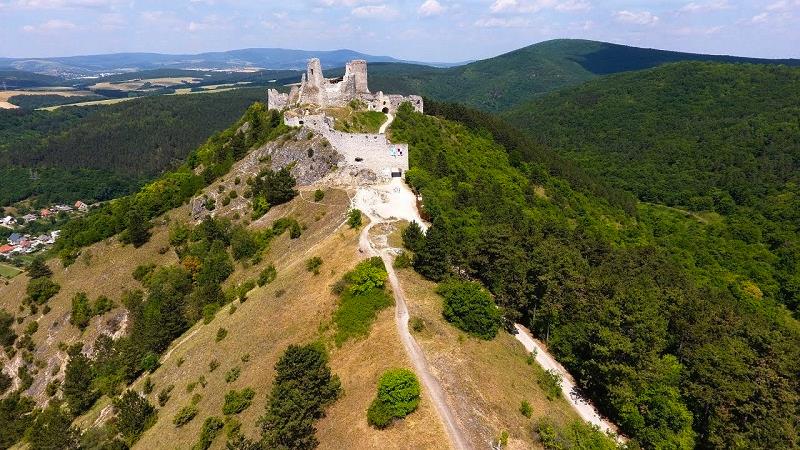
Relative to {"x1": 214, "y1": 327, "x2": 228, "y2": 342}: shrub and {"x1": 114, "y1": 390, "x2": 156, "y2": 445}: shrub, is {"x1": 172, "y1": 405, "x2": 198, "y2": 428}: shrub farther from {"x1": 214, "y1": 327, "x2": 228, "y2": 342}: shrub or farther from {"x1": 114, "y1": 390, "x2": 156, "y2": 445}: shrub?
{"x1": 214, "y1": 327, "x2": 228, "y2": 342}: shrub

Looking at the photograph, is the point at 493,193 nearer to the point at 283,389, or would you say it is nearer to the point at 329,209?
the point at 329,209

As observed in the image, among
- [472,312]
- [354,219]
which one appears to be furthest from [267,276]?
[472,312]

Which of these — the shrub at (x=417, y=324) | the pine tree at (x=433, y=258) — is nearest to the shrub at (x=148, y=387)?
the shrub at (x=417, y=324)

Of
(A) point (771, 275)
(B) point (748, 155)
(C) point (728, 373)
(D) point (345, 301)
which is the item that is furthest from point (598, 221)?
(B) point (748, 155)

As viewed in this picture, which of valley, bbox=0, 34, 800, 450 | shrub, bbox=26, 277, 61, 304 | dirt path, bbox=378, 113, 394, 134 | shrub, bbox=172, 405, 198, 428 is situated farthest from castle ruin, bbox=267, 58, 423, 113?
shrub, bbox=172, 405, 198, 428

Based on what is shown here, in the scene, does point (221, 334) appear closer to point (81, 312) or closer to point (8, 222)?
point (81, 312)

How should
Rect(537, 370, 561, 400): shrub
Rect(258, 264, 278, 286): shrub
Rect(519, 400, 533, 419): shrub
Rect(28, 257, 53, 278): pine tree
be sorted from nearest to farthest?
Rect(519, 400, 533, 419): shrub, Rect(537, 370, 561, 400): shrub, Rect(258, 264, 278, 286): shrub, Rect(28, 257, 53, 278): pine tree
